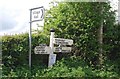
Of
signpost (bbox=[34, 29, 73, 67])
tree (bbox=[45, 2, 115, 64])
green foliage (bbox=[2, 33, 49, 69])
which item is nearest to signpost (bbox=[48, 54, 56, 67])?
signpost (bbox=[34, 29, 73, 67])

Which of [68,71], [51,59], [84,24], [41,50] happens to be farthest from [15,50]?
[84,24]

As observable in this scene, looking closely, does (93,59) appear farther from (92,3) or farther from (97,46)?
(92,3)

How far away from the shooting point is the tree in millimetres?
6004

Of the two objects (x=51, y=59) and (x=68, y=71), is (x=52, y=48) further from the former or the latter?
(x=68, y=71)

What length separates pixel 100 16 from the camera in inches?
237

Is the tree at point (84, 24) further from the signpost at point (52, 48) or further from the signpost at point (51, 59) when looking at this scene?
the signpost at point (51, 59)

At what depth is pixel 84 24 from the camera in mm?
6055

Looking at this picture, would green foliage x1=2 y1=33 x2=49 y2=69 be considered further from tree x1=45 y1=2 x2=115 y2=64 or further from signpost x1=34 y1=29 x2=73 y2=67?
tree x1=45 y1=2 x2=115 y2=64

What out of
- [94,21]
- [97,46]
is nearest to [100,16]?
[94,21]

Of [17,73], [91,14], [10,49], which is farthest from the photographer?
[91,14]

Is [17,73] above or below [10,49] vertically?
below

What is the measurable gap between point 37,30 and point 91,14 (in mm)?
1032

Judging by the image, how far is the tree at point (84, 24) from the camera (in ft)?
19.7

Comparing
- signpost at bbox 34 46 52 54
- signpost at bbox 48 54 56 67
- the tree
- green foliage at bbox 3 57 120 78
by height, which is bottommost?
green foliage at bbox 3 57 120 78
